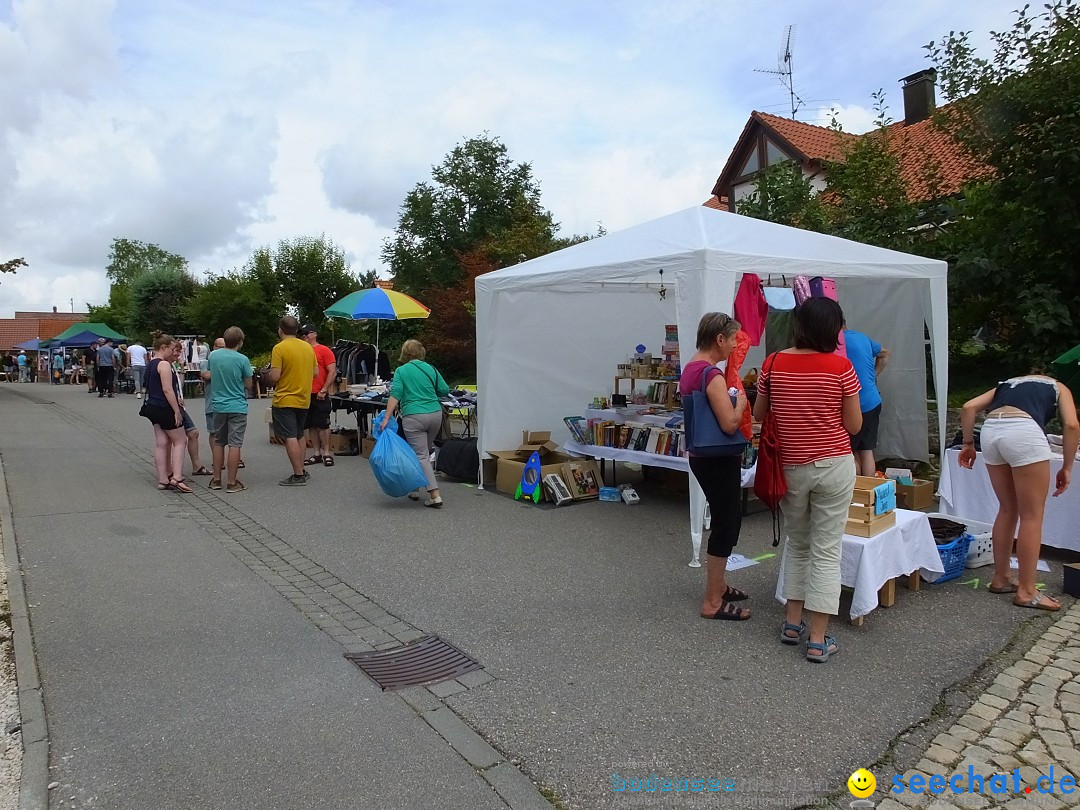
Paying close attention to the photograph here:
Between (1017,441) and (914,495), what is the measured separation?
9.18 feet

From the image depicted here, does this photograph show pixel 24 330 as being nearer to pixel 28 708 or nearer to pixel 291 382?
pixel 291 382

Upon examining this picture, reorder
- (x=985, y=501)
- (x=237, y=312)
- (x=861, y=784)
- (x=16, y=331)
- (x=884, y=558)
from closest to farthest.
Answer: (x=861, y=784) < (x=884, y=558) < (x=985, y=501) < (x=237, y=312) < (x=16, y=331)

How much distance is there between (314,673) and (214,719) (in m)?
0.58

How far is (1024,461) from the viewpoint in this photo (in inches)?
186

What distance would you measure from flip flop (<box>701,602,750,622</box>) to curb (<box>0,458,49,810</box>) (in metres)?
3.31

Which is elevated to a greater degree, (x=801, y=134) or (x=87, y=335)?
(x=801, y=134)

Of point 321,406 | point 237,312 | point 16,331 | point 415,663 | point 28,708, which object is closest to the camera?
point 28,708

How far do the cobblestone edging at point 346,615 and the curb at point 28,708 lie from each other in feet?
4.58

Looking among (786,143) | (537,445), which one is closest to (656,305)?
(537,445)

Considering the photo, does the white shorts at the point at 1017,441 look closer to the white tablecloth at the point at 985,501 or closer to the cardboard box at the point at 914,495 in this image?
the white tablecloth at the point at 985,501

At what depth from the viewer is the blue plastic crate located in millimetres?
5203

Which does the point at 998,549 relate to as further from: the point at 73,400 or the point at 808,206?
the point at 73,400

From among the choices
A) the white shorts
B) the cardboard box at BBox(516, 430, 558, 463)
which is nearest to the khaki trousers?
the white shorts

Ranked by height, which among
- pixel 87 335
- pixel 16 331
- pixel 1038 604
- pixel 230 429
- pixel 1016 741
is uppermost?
pixel 16 331
